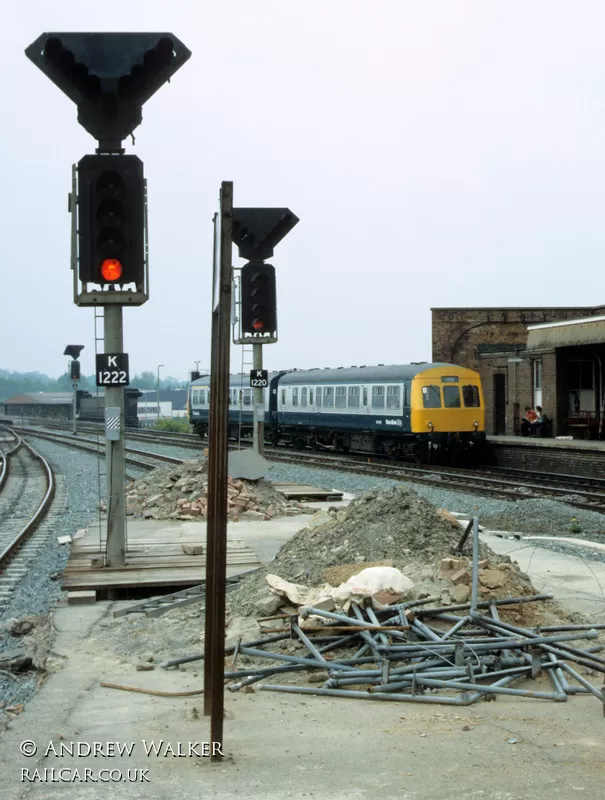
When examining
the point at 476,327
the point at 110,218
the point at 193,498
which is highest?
the point at 476,327

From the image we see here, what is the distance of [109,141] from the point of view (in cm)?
1086

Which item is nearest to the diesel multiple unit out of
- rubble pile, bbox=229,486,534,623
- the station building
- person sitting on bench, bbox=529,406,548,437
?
person sitting on bench, bbox=529,406,548,437

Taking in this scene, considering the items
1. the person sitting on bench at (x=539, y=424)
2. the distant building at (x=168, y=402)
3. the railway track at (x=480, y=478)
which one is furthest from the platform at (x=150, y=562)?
the distant building at (x=168, y=402)

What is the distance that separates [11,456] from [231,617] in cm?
3198

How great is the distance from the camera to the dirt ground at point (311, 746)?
477 cm

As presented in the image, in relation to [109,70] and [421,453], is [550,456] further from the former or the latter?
[109,70]

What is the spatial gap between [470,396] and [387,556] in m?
23.5

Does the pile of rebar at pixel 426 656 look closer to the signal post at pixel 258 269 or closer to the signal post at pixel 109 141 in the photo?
the signal post at pixel 109 141

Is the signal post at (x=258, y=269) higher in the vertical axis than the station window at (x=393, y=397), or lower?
higher

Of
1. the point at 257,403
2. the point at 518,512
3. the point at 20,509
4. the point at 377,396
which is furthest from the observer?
the point at 377,396

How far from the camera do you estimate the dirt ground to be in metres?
4.77

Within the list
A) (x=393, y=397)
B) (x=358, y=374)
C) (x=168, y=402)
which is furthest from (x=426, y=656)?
(x=168, y=402)

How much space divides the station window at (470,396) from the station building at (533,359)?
159 inches

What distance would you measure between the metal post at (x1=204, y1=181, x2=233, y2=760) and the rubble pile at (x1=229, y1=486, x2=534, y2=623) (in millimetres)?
2797
